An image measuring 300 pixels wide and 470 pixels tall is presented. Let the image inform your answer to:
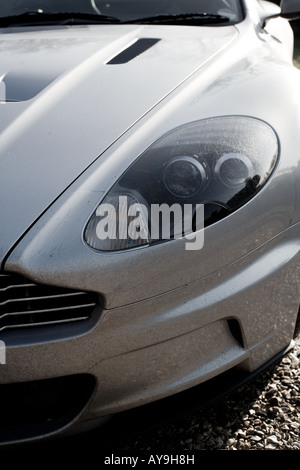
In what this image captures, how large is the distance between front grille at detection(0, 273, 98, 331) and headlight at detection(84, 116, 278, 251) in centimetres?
14

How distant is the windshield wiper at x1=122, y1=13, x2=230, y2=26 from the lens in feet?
9.04

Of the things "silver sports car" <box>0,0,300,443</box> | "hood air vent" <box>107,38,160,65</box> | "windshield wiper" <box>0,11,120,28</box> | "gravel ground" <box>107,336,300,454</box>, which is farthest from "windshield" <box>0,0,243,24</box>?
"gravel ground" <box>107,336,300,454</box>

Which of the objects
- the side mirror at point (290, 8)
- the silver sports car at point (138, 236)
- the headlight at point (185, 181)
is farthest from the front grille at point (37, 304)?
the side mirror at point (290, 8)

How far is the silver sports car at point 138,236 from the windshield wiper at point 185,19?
74cm

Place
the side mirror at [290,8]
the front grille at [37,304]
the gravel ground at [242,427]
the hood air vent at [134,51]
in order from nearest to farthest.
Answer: the front grille at [37,304] < the gravel ground at [242,427] < the hood air vent at [134,51] < the side mirror at [290,8]

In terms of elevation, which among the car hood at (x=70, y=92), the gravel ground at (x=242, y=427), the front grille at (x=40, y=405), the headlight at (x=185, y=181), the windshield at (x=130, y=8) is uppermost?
the windshield at (x=130, y=8)

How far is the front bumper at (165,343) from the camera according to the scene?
1.52 metres

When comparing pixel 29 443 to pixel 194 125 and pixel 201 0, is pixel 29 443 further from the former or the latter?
pixel 201 0

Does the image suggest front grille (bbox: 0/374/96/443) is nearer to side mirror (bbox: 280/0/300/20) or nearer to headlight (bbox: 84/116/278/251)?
headlight (bbox: 84/116/278/251)

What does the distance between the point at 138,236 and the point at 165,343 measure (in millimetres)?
293

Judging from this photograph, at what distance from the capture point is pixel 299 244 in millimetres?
1869

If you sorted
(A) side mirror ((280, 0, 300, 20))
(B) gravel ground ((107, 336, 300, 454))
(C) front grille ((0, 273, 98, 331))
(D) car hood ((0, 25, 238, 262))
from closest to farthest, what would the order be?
(C) front grille ((0, 273, 98, 331)), (D) car hood ((0, 25, 238, 262)), (B) gravel ground ((107, 336, 300, 454)), (A) side mirror ((280, 0, 300, 20))

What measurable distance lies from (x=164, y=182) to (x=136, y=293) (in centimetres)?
34

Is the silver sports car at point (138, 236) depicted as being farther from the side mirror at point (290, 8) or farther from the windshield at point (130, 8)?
the side mirror at point (290, 8)
